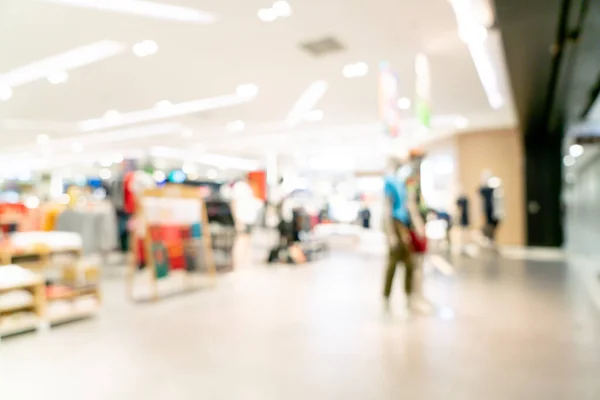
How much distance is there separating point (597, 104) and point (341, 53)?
16.5 feet

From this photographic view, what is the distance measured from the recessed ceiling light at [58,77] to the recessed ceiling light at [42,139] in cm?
646

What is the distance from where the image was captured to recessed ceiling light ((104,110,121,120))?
1099cm

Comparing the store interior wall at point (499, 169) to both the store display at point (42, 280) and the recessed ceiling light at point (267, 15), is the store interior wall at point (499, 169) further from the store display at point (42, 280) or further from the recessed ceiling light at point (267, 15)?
the store display at point (42, 280)

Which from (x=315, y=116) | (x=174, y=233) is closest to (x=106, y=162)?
(x=315, y=116)

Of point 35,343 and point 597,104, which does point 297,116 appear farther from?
point 35,343

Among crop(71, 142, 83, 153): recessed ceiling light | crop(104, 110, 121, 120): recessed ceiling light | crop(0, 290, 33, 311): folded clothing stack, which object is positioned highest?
crop(104, 110, 121, 120): recessed ceiling light

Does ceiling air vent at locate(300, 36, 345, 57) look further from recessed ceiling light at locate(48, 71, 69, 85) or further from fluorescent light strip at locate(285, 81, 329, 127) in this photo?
recessed ceiling light at locate(48, 71, 69, 85)

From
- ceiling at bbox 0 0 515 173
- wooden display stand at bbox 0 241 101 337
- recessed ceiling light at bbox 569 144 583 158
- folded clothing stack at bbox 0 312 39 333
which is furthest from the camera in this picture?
recessed ceiling light at bbox 569 144 583 158

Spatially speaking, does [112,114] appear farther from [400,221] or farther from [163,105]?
[400,221]

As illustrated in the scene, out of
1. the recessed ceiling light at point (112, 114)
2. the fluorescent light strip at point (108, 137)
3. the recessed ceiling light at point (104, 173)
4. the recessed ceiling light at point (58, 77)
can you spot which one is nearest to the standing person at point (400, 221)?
the recessed ceiling light at point (58, 77)

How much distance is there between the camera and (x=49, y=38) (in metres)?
6.27

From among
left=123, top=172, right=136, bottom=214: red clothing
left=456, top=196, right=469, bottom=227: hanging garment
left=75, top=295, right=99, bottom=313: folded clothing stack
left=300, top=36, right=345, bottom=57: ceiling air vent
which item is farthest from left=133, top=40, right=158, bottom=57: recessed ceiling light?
left=456, top=196, right=469, bottom=227: hanging garment

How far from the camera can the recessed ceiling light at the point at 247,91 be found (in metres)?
8.97

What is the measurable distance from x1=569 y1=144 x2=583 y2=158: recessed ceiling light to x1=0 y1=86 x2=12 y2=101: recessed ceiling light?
13.1 meters
